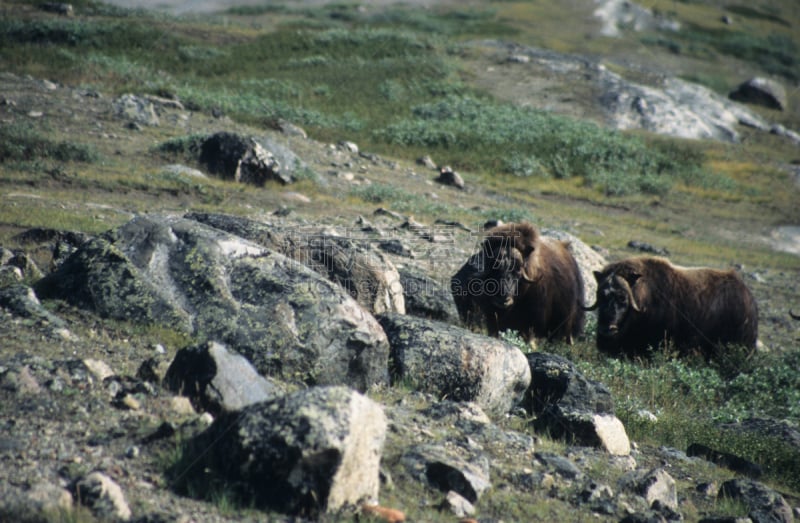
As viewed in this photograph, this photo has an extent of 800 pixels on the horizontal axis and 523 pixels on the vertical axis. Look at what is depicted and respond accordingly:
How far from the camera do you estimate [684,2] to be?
107438mm

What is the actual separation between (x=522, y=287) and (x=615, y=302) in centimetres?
173

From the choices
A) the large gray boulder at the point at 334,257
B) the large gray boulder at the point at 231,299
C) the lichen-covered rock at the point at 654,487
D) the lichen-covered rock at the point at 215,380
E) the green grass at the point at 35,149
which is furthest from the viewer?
the green grass at the point at 35,149

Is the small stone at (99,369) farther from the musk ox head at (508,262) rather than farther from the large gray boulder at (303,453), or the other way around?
the musk ox head at (508,262)

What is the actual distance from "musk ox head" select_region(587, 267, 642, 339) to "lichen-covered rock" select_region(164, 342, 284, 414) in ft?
23.2

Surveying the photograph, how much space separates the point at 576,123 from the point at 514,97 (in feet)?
21.0

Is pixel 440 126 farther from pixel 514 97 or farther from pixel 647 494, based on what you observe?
pixel 647 494

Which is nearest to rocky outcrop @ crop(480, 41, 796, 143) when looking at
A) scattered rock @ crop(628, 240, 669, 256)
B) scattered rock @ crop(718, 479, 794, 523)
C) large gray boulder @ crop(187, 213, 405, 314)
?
scattered rock @ crop(628, 240, 669, 256)

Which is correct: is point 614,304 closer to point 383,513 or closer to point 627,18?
point 383,513

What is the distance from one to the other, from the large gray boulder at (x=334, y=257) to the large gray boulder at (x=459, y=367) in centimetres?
151

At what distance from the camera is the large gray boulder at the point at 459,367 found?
8172 millimetres

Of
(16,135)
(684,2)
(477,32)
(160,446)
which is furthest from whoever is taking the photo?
(684,2)

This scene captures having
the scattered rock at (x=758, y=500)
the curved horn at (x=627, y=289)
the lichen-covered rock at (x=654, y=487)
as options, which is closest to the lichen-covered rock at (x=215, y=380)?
the lichen-covered rock at (x=654, y=487)

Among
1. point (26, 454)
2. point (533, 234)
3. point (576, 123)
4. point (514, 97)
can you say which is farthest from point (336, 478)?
point (514, 97)

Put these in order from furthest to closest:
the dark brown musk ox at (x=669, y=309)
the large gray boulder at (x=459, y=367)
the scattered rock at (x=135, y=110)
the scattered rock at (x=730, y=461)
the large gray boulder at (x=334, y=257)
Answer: the scattered rock at (x=135, y=110) → the dark brown musk ox at (x=669, y=309) → the large gray boulder at (x=334, y=257) → the scattered rock at (x=730, y=461) → the large gray boulder at (x=459, y=367)
